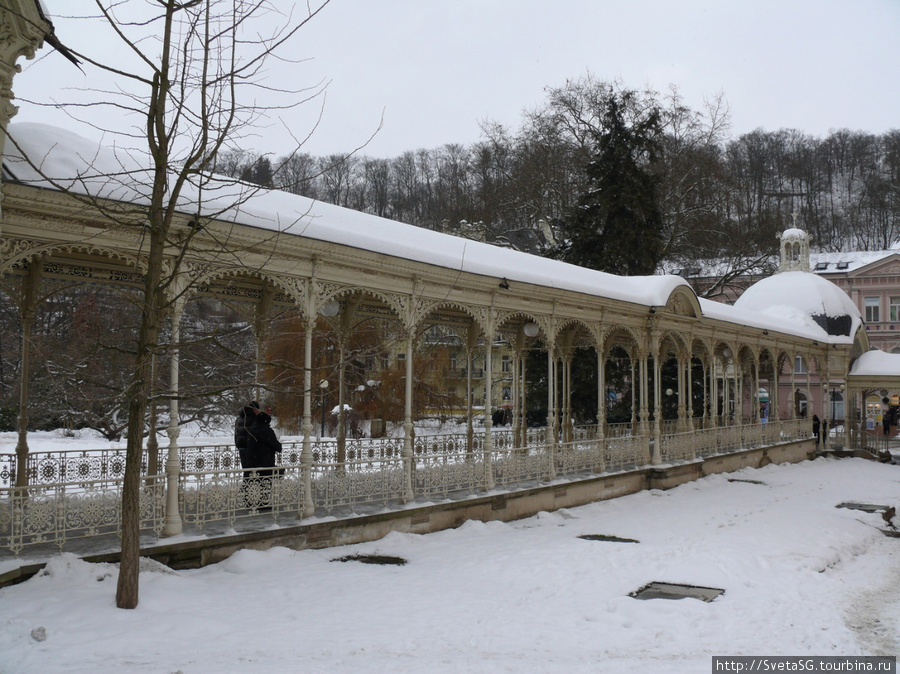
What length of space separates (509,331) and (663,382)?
14.5 meters

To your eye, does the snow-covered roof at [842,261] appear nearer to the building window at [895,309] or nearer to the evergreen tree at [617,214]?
the building window at [895,309]

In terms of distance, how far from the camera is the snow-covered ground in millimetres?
5938

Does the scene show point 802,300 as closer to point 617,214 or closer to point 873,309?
point 617,214

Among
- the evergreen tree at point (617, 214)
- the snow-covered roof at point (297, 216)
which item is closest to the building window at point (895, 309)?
the evergreen tree at point (617, 214)

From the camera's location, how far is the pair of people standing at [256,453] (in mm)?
9398

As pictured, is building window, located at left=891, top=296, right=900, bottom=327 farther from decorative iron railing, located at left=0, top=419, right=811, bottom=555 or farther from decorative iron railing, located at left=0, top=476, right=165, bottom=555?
decorative iron railing, located at left=0, top=476, right=165, bottom=555

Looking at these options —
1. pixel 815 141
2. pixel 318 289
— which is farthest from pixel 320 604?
pixel 815 141

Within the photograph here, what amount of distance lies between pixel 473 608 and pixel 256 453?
4263 mm

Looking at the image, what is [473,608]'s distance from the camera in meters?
7.62

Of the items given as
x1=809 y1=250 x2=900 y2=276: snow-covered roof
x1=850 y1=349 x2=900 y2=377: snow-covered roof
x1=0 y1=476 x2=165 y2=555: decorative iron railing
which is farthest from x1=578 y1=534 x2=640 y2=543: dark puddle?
x1=809 y1=250 x2=900 y2=276: snow-covered roof

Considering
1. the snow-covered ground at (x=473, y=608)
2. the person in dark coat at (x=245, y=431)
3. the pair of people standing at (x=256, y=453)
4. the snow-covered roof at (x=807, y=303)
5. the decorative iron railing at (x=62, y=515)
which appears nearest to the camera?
the snow-covered ground at (x=473, y=608)

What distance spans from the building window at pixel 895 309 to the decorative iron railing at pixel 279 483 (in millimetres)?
39143

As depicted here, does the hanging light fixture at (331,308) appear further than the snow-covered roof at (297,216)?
Yes

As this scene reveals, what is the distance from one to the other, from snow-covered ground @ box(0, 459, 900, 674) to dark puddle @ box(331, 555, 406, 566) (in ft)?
0.47
